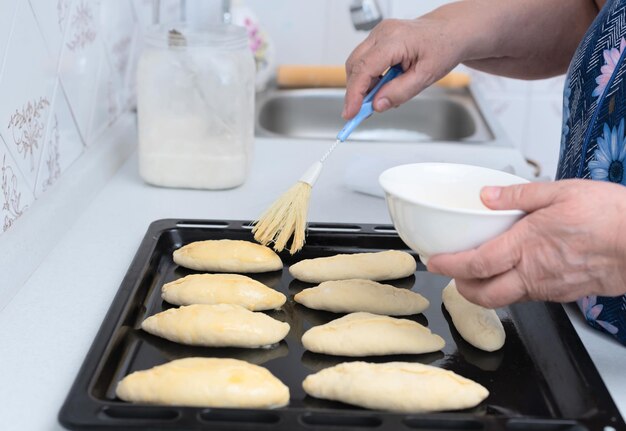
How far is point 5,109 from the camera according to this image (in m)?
0.99

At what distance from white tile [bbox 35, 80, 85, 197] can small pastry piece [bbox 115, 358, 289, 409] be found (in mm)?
487

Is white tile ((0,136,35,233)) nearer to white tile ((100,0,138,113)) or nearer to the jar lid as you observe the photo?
the jar lid

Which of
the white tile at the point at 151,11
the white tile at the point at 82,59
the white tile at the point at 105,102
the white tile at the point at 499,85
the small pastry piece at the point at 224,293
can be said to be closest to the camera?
the small pastry piece at the point at 224,293

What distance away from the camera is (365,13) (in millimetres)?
1797

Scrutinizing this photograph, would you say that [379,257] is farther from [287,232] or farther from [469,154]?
[469,154]

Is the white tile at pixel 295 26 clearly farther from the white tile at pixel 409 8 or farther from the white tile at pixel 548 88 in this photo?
the white tile at pixel 548 88

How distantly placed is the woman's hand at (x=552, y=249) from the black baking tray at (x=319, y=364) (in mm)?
91

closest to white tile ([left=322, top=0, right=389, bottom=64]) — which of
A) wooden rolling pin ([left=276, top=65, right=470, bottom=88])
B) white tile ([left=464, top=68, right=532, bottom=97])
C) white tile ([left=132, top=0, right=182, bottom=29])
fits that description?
wooden rolling pin ([left=276, top=65, right=470, bottom=88])

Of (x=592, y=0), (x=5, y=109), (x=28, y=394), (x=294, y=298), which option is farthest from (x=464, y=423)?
(x=592, y=0)

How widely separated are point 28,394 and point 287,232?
1.29 ft

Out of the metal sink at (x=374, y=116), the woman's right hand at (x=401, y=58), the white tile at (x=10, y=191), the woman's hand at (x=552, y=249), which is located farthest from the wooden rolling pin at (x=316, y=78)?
the woman's hand at (x=552, y=249)

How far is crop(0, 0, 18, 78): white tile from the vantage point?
96 centimetres

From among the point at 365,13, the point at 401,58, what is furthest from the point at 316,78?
the point at 401,58

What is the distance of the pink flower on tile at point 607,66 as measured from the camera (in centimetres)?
94
